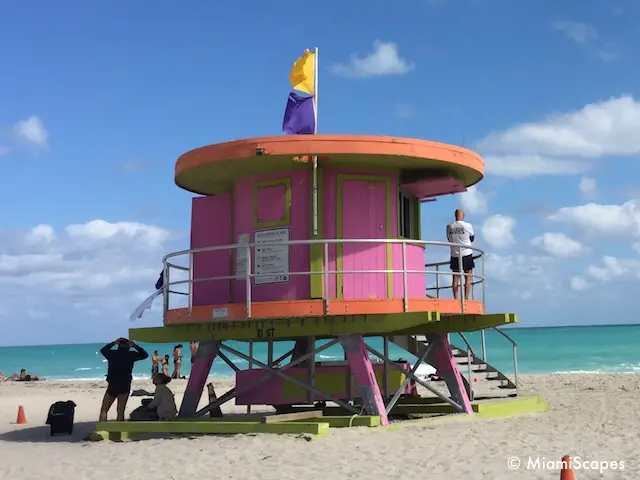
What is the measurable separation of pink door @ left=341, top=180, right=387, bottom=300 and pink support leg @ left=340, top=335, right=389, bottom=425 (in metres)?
0.83

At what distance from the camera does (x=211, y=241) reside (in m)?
17.2

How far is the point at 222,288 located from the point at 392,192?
12.9ft

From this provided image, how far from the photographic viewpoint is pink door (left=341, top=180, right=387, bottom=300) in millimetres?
15430

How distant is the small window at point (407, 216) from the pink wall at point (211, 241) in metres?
3.49

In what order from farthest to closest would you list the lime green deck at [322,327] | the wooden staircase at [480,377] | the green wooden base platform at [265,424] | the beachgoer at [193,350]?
the wooden staircase at [480,377], the beachgoer at [193,350], the lime green deck at [322,327], the green wooden base platform at [265,424]

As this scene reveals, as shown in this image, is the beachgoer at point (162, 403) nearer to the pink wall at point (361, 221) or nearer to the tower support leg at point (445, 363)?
the pink wall at point (361, 221)

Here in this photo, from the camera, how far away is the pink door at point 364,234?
50.6 ft

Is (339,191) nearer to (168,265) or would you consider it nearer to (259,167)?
(259,167)

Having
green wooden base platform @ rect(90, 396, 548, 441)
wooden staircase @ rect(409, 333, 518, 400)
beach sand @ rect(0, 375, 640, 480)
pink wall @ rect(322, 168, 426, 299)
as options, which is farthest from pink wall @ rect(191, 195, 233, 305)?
wooden staircase @ rect(409, 333, 518, 400)

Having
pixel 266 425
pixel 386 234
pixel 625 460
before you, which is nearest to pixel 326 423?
pixel 266 425

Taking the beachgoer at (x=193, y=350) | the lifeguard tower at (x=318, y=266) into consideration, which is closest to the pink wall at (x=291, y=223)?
the lifeguard tower at (x=318, y=266)

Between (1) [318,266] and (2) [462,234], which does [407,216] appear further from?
(1) [318,266]

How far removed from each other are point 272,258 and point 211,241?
2.17 metres

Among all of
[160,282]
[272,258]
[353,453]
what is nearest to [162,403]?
[160,282]
